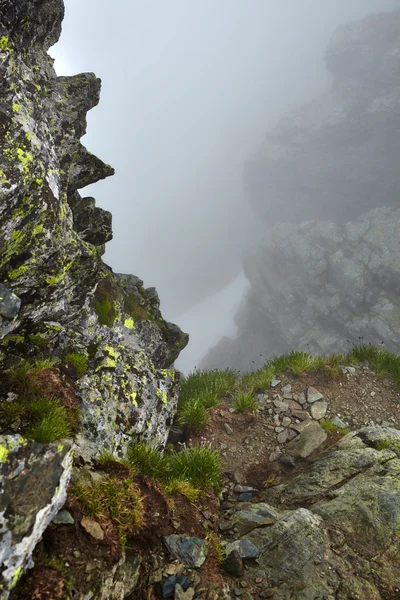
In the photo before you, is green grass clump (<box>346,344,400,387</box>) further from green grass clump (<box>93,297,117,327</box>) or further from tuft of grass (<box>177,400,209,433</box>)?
green grass clump (<box>93,297,117,327</box>)

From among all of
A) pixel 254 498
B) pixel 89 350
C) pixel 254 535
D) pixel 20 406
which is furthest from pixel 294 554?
pixel 89 350

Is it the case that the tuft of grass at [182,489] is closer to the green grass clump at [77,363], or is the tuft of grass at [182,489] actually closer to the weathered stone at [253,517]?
the weathered stone at [253,517]

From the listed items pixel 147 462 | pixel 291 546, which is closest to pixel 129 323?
pixel 147 462

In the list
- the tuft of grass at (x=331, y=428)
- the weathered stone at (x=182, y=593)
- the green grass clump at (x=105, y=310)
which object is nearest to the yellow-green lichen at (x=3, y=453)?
the weathered stone at (x=182, y=593)

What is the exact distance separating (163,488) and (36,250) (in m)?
5.80

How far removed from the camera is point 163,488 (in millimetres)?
6242

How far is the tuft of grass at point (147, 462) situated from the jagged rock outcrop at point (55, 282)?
73cm

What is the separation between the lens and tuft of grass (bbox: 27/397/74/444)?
4.99 meters

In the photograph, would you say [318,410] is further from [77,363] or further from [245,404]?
[77,363]

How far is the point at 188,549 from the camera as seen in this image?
5.30m

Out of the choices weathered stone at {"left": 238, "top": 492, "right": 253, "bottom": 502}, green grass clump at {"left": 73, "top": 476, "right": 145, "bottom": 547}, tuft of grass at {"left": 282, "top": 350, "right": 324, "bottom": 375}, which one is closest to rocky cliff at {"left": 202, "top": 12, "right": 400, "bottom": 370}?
tuft of grass at {"left": 282, "top": 350, "right": 324, "bottom": 375}

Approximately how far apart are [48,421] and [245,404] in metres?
7.35

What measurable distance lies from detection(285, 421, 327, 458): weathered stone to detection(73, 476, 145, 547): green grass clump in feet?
18.6

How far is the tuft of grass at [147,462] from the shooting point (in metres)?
6.65
